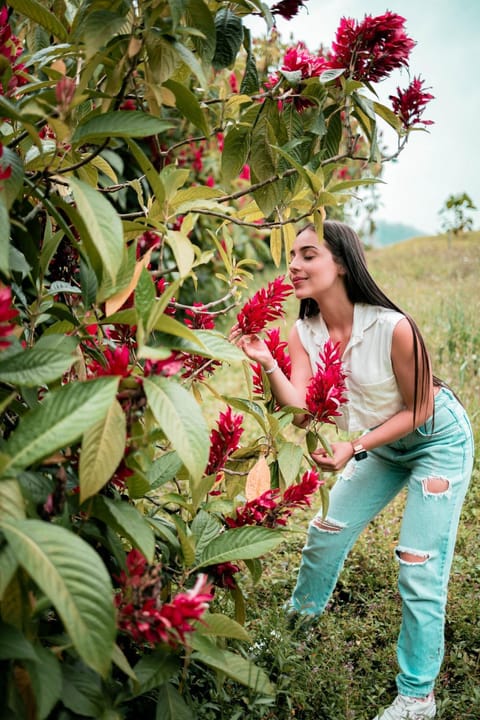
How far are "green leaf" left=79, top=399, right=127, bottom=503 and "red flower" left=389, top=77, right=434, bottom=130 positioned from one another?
3.20 feet

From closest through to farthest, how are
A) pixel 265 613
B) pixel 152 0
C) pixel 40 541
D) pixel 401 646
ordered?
1. pixel 40 541
2. pixel 152 0
3. pixel 401 646
4. pixel 265 613

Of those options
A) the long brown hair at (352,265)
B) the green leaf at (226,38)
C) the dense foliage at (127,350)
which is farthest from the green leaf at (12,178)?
the long brown hair at (352,265)

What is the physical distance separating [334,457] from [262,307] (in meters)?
0.67

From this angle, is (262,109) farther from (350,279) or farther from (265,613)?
(265,613)

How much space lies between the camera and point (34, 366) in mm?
950

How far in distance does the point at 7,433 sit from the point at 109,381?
20.3 inches

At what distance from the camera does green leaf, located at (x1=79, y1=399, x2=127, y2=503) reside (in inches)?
36.1

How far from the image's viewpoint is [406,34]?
1.31 meters

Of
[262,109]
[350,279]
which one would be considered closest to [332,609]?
[350,279]

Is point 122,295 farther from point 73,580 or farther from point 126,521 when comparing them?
point 73,580

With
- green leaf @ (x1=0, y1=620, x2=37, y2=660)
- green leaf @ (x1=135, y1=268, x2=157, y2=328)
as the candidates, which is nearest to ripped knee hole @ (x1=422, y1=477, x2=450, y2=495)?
green leaf @ (x1=135, y1=268, x2=157, y2=328)

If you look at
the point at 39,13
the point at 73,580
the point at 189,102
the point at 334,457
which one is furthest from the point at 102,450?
the point at 334,457

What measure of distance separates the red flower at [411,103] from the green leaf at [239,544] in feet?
3.10

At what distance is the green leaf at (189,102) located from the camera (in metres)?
1.19
